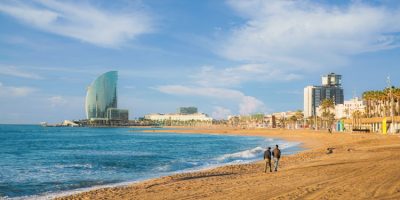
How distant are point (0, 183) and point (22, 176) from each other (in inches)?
121

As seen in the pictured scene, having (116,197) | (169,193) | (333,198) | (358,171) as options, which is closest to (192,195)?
(169,193)

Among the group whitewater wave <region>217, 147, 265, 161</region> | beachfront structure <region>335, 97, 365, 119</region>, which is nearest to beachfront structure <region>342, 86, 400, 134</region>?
whitewater wave <region>217, 147, 265, 161</region>

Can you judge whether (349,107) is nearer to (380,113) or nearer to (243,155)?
(380,113)

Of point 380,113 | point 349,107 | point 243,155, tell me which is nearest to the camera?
point 243,155

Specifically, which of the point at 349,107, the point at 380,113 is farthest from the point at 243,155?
the point at 349,107

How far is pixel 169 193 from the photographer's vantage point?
1452cm

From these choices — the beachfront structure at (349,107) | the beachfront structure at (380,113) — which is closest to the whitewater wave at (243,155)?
the beachfront structure at (380,113)

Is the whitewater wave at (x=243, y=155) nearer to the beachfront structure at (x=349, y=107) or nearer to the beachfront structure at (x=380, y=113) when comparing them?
the beachfront structure at (x=380, y=113)

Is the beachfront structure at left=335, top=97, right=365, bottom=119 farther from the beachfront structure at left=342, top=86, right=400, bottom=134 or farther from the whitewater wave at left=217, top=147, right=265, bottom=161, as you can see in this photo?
the whitewater wave at left=217, top=147, right=265, bottom=161

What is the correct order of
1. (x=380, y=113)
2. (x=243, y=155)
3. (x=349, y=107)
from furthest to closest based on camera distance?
(x=349, y=107) → (x=380, y=113) → (x=243, y=155)

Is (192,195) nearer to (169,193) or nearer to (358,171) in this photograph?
(169,193)

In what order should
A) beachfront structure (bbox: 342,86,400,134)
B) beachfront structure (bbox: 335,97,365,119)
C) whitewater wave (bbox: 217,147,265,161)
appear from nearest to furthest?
whitewater wave (bbox: 217,147,265,161), beachfront structure (bbox: 342,86,400,134), beachfront structure (bbox: 335,97,365,119)

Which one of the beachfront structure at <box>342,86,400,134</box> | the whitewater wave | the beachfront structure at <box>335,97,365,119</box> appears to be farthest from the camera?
the beachfront structure at <box>335,97,365,119</box>

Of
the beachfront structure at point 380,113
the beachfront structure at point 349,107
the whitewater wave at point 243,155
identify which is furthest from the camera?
the beachfront structure at point 349,107
